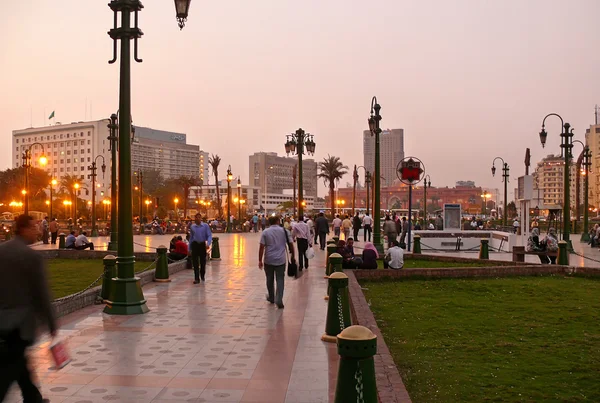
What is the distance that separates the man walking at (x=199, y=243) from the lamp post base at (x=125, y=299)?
4386 mm

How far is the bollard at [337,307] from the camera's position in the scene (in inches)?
324

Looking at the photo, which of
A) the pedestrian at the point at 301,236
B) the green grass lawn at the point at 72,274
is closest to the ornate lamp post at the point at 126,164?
the green grass lawn at the point at 72,274

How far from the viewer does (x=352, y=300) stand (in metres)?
10.4

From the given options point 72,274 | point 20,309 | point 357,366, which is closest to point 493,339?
point 357,366

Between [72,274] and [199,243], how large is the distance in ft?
14.2

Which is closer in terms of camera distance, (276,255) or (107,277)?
(276,255)

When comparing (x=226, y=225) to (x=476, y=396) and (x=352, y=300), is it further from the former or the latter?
(x=476, y=396)

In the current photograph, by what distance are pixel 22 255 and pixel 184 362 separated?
3.27 meters

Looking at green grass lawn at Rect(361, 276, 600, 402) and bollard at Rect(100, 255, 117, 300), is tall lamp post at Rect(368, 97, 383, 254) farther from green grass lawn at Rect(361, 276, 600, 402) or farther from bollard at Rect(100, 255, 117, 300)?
bollard at Rect(100, 255, 117, 300)

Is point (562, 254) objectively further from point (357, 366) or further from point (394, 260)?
point (357, 366)

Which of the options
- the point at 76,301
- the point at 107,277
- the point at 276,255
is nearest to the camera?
the point at 76,301

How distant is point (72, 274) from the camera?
17.0 metres

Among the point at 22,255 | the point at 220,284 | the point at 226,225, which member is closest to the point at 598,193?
the point at 226,225

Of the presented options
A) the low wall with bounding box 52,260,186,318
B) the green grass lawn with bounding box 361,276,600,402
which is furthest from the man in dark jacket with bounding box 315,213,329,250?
the low wall with bounding box 52,260,186,318
